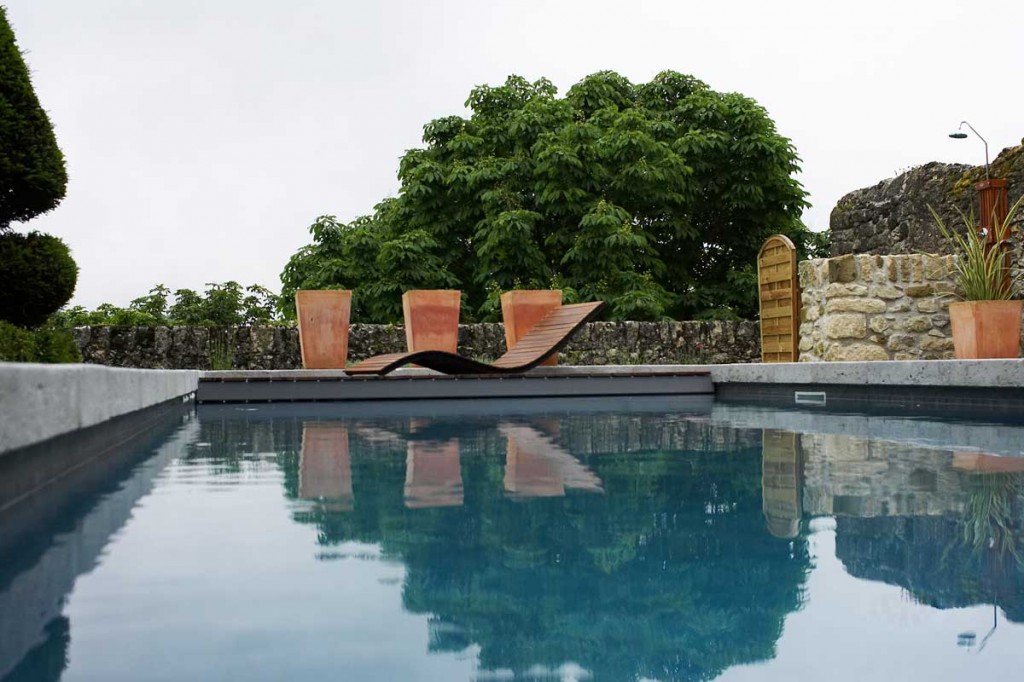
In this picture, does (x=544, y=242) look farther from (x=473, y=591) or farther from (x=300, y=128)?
(x=473, y=591)

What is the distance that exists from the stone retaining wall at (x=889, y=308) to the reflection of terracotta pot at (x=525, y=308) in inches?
123

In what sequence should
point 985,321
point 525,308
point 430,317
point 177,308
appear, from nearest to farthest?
1. point 985,321
2. point 430,317
3. point 525,308
4. point 177,308

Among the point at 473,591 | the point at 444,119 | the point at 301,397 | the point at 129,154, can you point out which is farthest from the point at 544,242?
the point at 473,591

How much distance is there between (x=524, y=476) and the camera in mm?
3355

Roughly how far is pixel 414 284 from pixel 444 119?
4.59m

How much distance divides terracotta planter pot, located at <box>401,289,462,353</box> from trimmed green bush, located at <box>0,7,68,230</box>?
4.06 meters

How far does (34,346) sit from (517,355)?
15.2 feet

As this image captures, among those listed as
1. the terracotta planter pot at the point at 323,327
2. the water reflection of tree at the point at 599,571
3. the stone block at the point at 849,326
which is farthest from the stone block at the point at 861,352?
the water reflection of tree at the point at 599,571

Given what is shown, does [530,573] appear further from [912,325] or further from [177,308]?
[177,308]

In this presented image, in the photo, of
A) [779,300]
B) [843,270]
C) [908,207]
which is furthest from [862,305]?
[908,207]

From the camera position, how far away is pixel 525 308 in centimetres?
1050

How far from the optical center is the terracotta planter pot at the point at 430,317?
1025 centimetres

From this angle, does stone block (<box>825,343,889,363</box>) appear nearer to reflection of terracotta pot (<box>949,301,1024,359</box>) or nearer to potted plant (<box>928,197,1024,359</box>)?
potted plant (<box>928,197,1024,359</box>)

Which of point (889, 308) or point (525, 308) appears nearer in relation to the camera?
point (889, 308)
